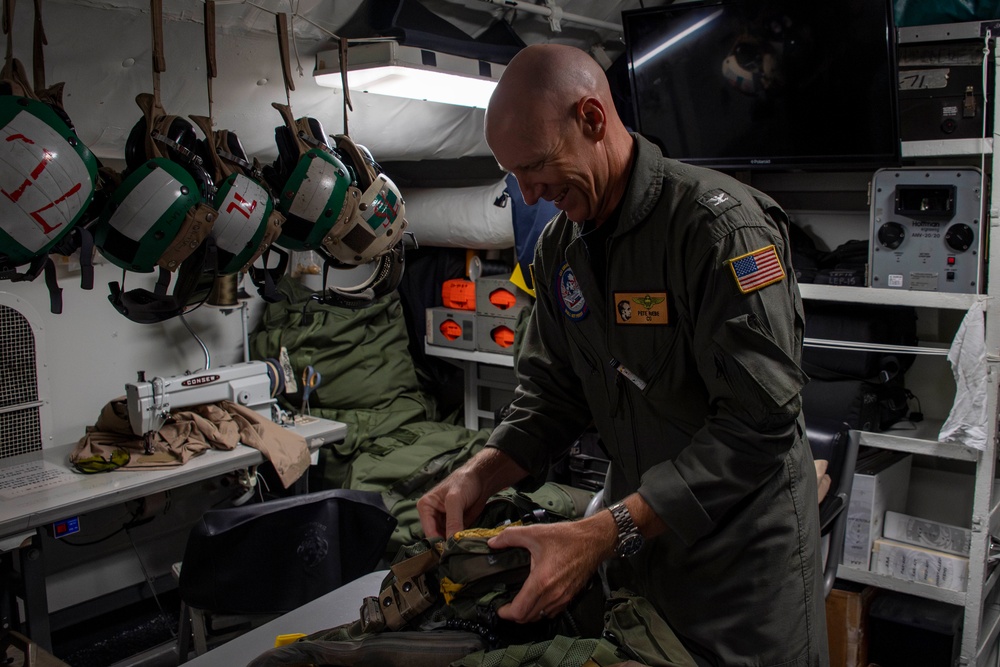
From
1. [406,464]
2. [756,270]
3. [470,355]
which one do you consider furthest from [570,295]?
[470,355]

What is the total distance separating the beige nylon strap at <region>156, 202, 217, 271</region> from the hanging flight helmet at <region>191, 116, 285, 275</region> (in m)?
0.08

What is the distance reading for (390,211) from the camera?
3135mm

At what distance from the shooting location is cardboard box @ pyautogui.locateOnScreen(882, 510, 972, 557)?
10.3ft

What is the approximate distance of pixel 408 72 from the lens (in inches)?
120

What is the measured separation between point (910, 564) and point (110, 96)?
134 inches

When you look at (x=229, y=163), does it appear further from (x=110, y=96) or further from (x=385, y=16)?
(x=385, y=16)

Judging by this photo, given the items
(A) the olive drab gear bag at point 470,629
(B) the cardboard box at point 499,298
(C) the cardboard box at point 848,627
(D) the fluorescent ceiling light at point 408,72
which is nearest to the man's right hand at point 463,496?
(A) the olive drab gear bag at point 470,629

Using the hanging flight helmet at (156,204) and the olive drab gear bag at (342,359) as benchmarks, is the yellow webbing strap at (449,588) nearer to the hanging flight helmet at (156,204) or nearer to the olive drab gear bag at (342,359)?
the hanging flight helmet at (156,204)

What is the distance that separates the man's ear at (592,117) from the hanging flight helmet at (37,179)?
57.8 inches

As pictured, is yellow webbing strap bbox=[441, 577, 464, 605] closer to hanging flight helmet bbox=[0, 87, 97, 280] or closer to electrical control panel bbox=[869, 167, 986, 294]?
hanging flight helmet bbox=[0, 87, 97, 280]

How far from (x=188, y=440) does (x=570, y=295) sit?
2.43m

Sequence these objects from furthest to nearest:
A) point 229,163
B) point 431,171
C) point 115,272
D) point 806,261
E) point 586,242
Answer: point 431,171
point 115,272
point 806,261
point 229,163
point 586,242

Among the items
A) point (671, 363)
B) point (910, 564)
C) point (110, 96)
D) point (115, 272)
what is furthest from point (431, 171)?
point (671, 363)

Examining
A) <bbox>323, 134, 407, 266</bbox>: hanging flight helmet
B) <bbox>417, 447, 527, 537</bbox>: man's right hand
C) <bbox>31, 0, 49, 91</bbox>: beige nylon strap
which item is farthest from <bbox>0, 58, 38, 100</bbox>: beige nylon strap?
<bbox>417, 447, 527, 537</bbox>: man's right hand
